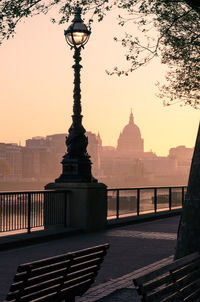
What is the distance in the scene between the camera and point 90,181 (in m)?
16.9

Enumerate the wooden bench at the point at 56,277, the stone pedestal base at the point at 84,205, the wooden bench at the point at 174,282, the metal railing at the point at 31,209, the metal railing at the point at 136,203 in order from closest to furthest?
the wooden bench at the point at 174,282 → the wooden bench at the point at 56,277 → the metal railing at the point at 31,209 → the stone pedestal base at the point at 84,205 → the metal railing at the point at 136,203

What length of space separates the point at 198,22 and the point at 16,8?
8.68m

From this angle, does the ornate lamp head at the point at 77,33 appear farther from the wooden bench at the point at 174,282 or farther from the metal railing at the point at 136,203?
the wooden bench at the point at 174,282

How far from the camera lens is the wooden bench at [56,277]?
490 centimetres

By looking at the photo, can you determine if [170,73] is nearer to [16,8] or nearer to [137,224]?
[137,224]

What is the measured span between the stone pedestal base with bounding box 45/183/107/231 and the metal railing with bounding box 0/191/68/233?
218mm

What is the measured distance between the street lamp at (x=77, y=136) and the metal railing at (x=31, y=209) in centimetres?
74

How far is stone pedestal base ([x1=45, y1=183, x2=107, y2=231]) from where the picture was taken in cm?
1639

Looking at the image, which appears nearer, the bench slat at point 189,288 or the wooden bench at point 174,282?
the wooden bench at point 174,282

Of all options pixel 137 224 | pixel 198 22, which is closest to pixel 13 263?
pixel 137 224

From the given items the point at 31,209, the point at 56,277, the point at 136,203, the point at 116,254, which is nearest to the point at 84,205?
the point at 31,209

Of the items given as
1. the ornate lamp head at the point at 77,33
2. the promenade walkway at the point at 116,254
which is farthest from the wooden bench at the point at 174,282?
the ornate lamp head at the point at 77,33

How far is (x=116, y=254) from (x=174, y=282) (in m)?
7.30

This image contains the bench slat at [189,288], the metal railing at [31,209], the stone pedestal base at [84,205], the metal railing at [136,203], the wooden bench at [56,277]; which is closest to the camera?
the wooden bench at [56,277]
